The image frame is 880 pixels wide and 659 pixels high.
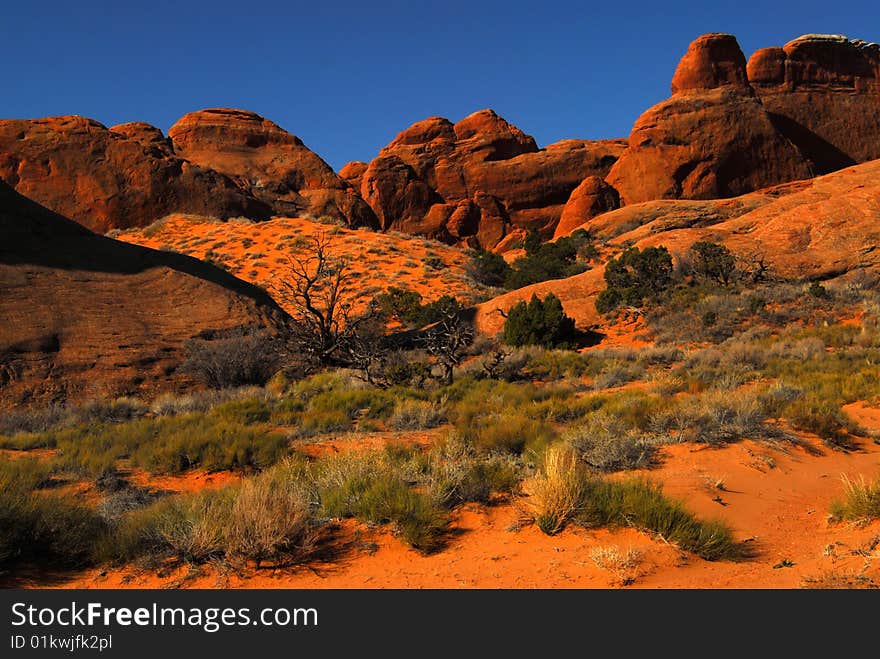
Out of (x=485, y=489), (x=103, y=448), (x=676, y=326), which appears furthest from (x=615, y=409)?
(x=676, y=326)

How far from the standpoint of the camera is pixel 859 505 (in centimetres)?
530

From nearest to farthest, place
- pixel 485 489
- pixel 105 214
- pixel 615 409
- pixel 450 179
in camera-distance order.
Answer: pixel 485 489, pixel 615 409, pixel 105 214, pixel 450 179

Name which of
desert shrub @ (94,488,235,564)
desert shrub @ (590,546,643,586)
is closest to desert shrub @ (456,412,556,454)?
desert shrub @ (590,546,643,586)

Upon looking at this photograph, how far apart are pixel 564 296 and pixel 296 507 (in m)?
19.0

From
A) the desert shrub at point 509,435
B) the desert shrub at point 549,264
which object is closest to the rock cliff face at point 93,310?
the desert shrub at point 509,435

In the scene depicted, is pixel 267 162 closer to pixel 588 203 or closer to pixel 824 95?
pixel 588 203

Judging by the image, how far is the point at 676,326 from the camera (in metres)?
19.0

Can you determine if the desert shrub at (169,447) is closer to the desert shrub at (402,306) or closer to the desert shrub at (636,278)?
the desert shrub at (402,306)

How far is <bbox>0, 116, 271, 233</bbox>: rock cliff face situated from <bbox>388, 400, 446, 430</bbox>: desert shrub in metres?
32.6

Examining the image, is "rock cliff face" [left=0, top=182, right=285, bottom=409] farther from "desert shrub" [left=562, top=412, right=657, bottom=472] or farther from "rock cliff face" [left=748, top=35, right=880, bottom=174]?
"rock cliff face" [left=748, top=35, right=880, bottom=174]

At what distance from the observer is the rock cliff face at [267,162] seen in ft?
151

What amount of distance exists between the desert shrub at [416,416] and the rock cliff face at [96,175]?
32.6 metres

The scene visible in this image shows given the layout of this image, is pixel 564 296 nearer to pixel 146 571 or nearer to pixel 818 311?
pixel 818 311

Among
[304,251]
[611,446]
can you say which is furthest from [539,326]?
[304,251]
